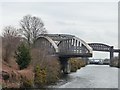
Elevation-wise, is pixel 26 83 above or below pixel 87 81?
above

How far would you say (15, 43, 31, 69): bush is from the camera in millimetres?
41503

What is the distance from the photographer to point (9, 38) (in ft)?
170

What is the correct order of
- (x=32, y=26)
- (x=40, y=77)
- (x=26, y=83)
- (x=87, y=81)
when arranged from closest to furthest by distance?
1. (x=26, y=83)
2. (x=40, y=77)
3. (x=87, y=81)
4. (x=32, y=26)

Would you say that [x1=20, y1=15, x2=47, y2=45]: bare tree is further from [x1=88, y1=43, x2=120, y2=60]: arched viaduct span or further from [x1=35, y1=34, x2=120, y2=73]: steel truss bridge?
[x1=88, y1=43, x2=120, y2=60]: arched viaduct span

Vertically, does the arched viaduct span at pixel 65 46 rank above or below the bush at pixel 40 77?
above

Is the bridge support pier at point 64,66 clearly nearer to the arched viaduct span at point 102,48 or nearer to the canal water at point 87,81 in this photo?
the canal water at point 87,81

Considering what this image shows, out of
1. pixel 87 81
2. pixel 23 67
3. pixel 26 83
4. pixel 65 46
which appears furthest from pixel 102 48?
pixel 26 83

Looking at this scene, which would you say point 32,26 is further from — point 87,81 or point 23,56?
point 23,56

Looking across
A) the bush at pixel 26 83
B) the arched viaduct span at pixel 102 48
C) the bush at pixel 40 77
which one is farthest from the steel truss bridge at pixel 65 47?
the arched viaduct span at pixel 102 48

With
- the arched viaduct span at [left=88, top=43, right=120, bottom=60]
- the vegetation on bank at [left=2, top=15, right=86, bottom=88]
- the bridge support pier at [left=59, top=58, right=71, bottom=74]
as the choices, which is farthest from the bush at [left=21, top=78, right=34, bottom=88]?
the arched viaduct span at [left=88, top=43, right=120, bottom=60]

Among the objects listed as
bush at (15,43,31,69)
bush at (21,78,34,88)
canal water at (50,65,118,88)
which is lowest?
canal water at (50,65,118,88)

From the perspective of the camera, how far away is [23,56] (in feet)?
139

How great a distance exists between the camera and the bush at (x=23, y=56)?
136 ft

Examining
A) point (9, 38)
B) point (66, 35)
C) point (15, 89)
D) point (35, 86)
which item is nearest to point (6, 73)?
point (15, 89)
